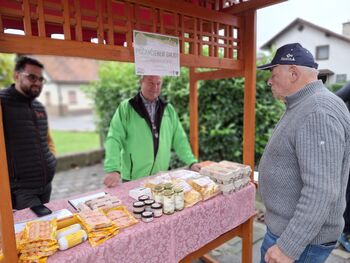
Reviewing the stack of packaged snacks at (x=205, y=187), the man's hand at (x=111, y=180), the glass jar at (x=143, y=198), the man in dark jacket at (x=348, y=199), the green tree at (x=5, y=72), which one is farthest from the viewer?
the green tree at (x=5, y=72)

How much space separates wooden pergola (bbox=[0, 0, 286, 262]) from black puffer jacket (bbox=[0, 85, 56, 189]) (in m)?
0.62

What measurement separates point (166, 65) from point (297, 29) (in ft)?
6.09

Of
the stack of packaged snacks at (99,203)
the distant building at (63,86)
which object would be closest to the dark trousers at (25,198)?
the stack of packaged snacks at (99,203)

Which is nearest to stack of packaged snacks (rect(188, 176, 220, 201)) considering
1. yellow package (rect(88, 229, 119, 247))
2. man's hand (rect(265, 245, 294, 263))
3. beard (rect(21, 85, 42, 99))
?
man's hand (rect(265, 245, 294, 263))

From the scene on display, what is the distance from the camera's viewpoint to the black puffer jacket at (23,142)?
2078 millimetres

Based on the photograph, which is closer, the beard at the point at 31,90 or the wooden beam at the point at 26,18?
the wooden beam at the point at 26,18

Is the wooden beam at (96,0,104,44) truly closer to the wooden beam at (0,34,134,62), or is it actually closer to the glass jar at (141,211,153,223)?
the wooden beam at (0,34,134,62)

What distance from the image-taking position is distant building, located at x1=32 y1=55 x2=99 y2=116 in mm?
22477

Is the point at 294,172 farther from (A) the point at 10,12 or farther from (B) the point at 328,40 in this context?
(B) the point at 328,40

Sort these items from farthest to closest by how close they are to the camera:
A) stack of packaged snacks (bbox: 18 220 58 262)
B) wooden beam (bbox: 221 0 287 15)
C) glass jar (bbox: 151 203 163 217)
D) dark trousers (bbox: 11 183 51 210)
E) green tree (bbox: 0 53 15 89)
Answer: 1. green tree (bbox: 0 53 15 89)
2. dark trousers (bbox: 11 183 51 210)
3. wooden beam (bbox: 221 0 287 15)
4. glass jar (bbox: 151 203 163 217)
5. stack of packaged snacks (bbox: 18 220 58 262)

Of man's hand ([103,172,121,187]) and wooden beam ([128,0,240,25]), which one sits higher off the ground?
wooden beam ([128,0,240,25])

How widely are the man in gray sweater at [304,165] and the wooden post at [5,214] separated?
1167 mm

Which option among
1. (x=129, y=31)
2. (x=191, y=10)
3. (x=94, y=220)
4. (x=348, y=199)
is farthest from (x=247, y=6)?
(x=348, y=199)

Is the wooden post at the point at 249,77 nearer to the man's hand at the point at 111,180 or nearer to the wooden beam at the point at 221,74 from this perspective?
the wooden beam at the point at 221,74
